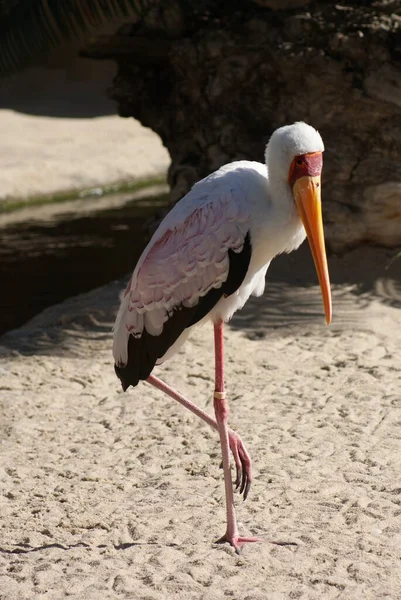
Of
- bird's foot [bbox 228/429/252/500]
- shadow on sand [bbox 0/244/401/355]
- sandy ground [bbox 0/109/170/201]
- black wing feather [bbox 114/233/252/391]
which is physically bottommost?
sandy ground [bbox 0/109/170/201]

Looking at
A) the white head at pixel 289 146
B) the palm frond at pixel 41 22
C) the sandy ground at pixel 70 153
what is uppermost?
the palm frond at pixel 41 22

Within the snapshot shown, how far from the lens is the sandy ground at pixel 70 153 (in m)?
12.7

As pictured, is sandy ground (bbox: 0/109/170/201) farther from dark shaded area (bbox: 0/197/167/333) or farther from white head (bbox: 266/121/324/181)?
white head (bbox: 266/121/324/181)

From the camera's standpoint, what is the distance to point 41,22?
6438mm

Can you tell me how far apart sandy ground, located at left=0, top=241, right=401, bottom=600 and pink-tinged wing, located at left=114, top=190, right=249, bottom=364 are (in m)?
0.71

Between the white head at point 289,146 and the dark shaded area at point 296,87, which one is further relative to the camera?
the dark shaded area at point 296,87

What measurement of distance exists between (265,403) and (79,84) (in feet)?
47.6

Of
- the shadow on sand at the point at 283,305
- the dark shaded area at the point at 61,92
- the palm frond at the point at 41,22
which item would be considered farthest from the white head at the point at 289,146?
the dark shaded area at the point at 61,92

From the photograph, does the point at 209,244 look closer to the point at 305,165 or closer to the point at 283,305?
the point at 305,165

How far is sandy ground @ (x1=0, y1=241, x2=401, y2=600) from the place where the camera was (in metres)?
3.47

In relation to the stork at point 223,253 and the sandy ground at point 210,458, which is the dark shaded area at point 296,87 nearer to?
the sandy ground at point 210,458

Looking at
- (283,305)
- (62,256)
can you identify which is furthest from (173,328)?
(62,256)

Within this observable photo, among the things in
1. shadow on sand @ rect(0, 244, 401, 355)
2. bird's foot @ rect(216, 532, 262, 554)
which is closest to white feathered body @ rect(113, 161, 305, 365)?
bird's foot @ rect(216, 532, 262, 554)

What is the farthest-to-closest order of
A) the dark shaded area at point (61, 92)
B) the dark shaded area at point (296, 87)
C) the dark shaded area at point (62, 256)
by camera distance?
the dark shaded area at point (61, 92) → the dark shaded area at point (62, 256) → the dark shaded area at point (296, 87)
